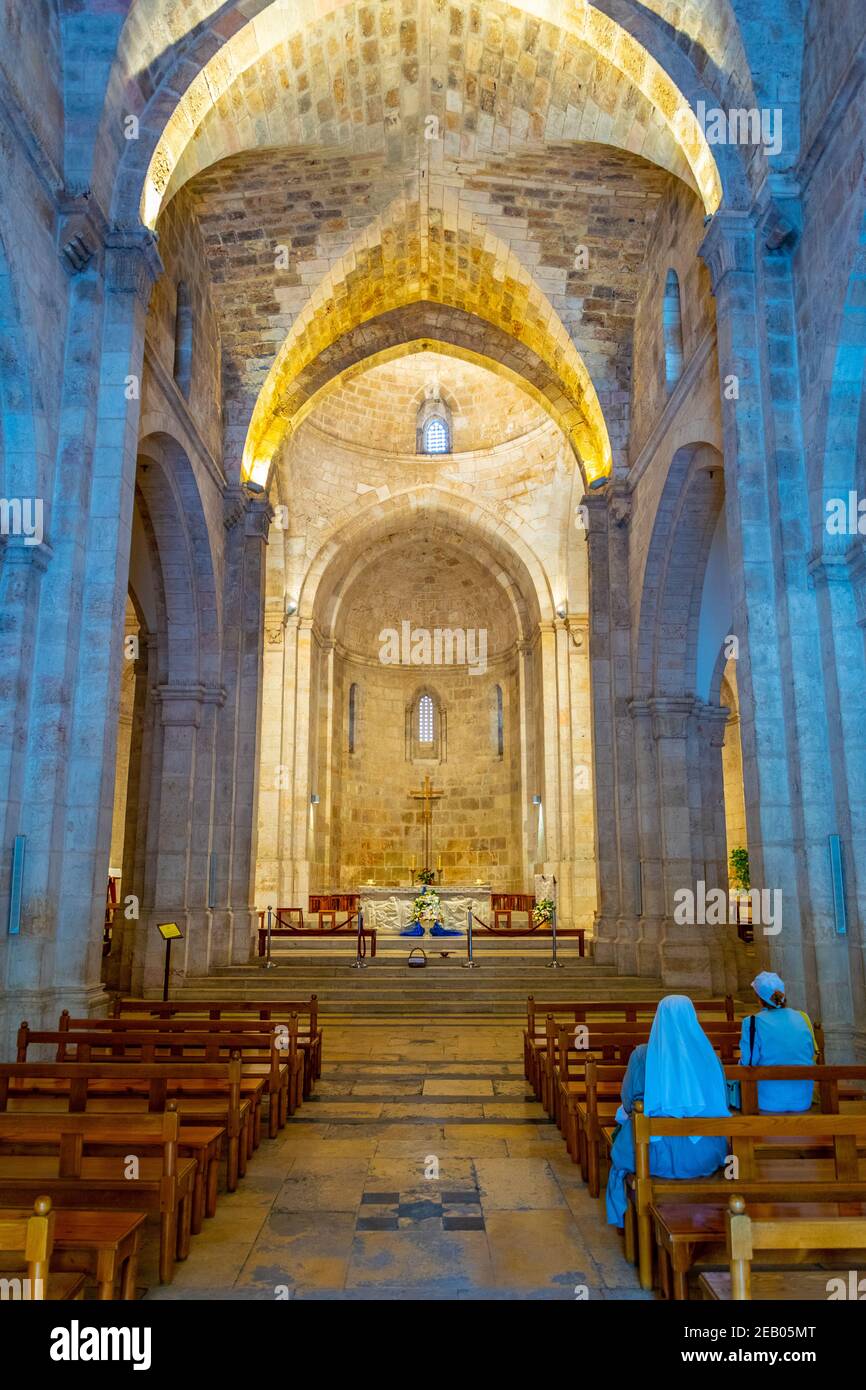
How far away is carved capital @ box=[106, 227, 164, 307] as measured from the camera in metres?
10.9

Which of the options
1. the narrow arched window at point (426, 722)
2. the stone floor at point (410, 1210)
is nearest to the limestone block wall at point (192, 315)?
the stone floor at point (410, 1210)

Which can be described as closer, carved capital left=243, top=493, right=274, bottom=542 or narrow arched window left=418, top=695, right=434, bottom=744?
carved capital left=243, top=493, right=274, bottom=542

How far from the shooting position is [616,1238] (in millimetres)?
5316

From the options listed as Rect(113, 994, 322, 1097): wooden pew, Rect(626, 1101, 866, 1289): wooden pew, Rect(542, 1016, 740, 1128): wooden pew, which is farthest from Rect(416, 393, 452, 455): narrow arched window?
Rect(626, 1101, 866, 1289): wooden pew

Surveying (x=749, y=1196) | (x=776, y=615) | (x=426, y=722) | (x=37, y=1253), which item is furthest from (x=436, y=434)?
(x=37, y=1253)

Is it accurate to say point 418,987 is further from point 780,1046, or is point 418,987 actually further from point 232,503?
point 232,503

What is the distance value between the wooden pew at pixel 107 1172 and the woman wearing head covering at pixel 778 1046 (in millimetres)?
3434

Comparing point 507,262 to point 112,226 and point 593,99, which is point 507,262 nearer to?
point 593,99

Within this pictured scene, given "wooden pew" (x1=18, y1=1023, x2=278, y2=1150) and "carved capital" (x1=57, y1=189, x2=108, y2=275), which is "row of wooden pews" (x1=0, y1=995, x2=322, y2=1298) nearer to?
"wooden pew" (x1=18, y1=1023, x2=278, y2=1150)

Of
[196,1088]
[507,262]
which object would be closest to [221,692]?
[507,262]

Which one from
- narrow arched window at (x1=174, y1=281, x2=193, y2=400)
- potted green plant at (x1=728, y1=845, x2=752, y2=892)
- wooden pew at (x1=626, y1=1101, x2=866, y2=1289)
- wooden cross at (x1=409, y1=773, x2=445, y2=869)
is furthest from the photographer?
wooden cross at (x1=409, y1=773, x2=445, y2=869)

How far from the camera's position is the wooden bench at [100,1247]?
12.2 ft

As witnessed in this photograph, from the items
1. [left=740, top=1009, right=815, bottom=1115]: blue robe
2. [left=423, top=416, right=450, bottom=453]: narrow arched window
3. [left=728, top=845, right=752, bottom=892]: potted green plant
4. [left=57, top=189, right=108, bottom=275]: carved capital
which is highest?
[left=423, top=416, right=450, bottom=453]: narrow arched window

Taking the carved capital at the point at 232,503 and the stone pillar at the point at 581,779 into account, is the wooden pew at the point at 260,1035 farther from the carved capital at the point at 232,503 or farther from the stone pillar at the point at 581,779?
the stone pillar at the point at 581,779
